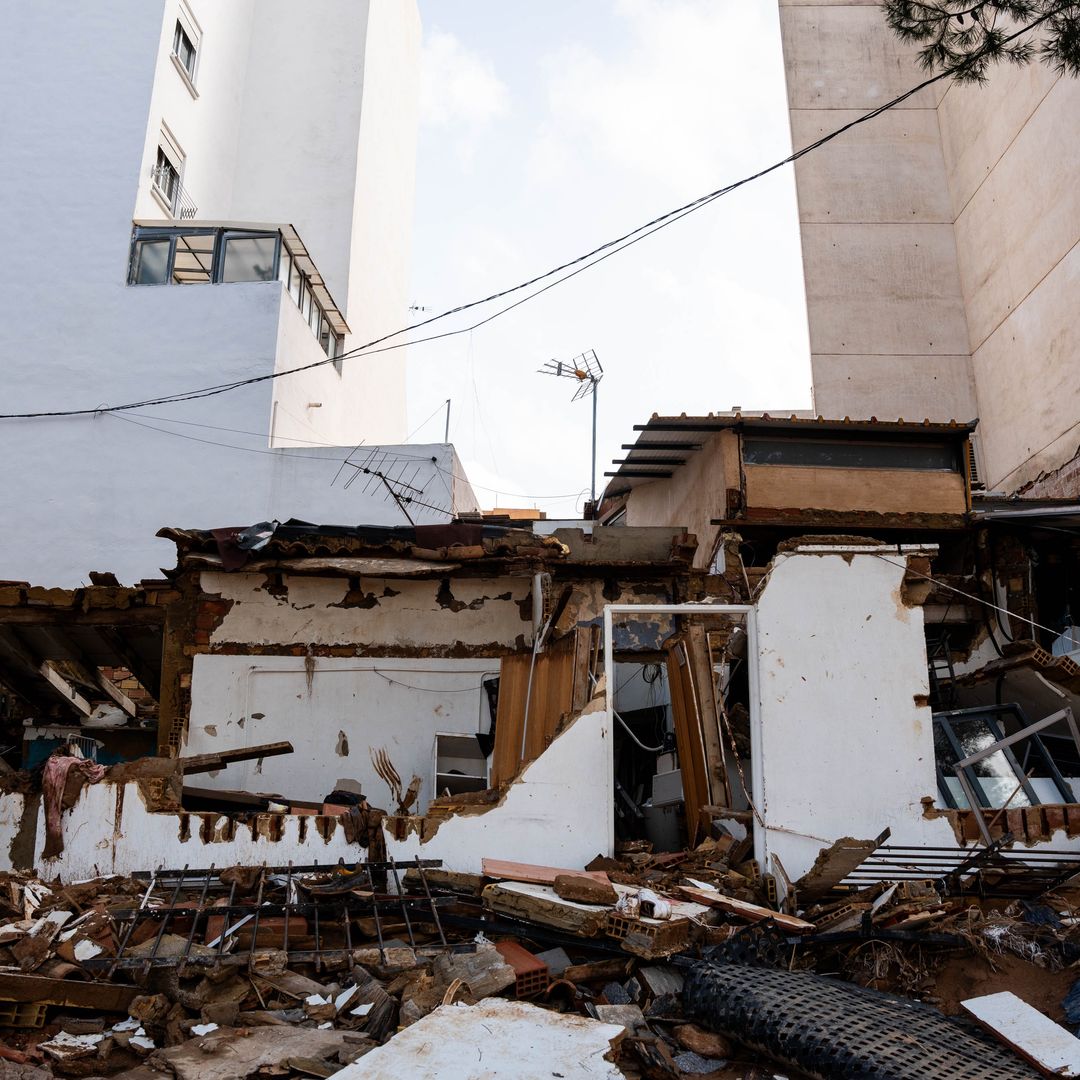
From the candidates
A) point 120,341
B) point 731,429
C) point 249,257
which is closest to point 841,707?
point 731,429

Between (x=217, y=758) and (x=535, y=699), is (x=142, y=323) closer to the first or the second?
(x=217, y=758)

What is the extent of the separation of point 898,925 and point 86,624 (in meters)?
9.76

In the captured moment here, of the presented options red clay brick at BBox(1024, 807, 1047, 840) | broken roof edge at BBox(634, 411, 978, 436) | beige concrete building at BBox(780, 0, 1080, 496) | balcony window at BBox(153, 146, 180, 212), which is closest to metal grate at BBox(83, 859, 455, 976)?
red clay brick at BBox(1024, 807, 1047, 840)

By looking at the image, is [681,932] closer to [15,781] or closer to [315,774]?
[15,781]

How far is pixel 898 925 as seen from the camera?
6.25 metres

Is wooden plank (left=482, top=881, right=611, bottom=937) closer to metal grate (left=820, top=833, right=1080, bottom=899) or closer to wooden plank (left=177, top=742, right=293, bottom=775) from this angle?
metal grate (left=820, top=833, right=1080, bottom=899)

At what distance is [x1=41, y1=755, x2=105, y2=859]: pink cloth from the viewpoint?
8.07 meters

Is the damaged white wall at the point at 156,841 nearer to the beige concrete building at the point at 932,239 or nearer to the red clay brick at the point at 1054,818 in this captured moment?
the red clay brick at the point at 1054,818

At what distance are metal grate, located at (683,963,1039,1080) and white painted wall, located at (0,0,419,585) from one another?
48.9 ft

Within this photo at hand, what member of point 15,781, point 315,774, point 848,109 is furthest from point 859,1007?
point 848,109

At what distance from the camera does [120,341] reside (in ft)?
70.2

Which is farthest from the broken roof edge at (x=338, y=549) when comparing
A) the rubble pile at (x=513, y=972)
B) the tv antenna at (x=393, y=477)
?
the tv antenna at (x=393, y=477)

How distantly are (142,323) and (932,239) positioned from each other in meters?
19.3

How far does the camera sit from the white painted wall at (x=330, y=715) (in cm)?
1173
